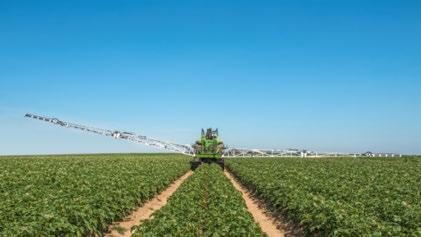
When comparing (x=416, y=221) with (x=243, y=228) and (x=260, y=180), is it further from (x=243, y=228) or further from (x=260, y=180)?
(x=260, y=180)

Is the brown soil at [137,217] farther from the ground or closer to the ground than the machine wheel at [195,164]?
closer to the ground

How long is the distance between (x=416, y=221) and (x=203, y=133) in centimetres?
3468

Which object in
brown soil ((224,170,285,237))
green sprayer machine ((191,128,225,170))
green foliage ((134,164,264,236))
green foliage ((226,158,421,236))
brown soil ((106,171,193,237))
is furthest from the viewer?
green sprayer machine ((191,128,225,170))

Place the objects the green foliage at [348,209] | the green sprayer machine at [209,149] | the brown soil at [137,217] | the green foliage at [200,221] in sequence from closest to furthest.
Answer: the green foliage at [200,221] → the green foliage at [348,209] → the brown soil at [137,217] → the green sprayer machine at [209,149]

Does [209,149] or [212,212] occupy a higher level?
[209,149]

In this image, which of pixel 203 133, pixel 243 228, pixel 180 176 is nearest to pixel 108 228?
pixel 243 228

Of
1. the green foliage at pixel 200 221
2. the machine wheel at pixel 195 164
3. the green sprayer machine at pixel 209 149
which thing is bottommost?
the green foliage at pixel 200 221

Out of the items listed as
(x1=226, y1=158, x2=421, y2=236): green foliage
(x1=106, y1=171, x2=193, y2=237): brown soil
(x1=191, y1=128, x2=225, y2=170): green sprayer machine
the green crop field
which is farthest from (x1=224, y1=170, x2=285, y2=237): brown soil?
(x1=191, y1=128, x2=225, y2=170): green sprayer machine

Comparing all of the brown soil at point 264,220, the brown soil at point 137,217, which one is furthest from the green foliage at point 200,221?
the brown soil at point 264,220

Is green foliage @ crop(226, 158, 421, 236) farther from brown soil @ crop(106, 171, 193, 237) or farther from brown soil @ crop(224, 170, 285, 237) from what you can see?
brown soil @ crop(106, 171, 193, 237)

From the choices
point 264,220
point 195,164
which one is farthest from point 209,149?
point 264,220

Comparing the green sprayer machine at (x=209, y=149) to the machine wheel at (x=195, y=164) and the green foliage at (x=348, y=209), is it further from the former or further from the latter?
the green foliage at (x=348, y=209)

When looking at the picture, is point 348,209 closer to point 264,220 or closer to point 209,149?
point 264,220

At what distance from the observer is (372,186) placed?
2277 cm
